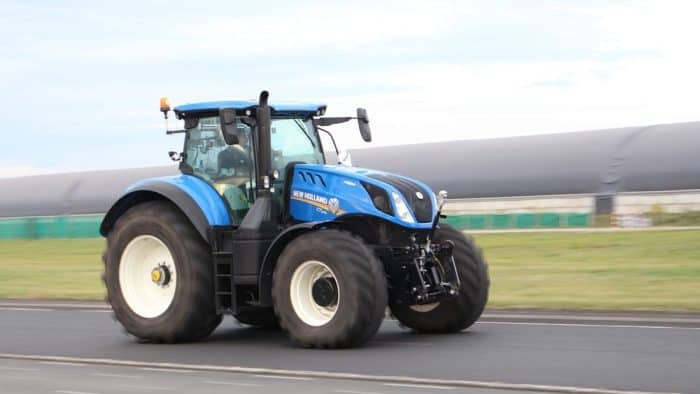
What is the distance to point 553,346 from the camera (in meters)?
10.0

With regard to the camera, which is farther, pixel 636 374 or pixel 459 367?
pixel 459 367

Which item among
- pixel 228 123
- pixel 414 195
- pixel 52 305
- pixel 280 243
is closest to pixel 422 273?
pixel 414 195

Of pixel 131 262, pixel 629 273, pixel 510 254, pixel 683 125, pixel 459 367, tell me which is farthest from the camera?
pixel 683 125

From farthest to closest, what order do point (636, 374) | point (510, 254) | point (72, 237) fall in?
point (72, 237) → point (510, 254) → point (636, 374)

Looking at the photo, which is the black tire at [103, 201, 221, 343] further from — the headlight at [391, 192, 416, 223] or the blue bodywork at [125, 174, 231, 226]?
the headlight at [391, 192, 416, 223]

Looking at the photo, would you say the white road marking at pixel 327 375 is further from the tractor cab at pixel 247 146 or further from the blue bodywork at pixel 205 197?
the tractor cab at pixel 247 146

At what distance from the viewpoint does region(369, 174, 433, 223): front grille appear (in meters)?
10.5

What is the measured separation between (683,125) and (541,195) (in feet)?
15.9

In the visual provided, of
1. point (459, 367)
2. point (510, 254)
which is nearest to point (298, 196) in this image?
point (459, 367)

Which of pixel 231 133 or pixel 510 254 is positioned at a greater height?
pixel 231 133

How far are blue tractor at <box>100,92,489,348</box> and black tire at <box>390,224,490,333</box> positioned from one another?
12 millimetres

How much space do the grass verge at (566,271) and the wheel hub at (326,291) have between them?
179 inches

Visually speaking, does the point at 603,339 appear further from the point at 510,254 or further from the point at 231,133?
the point at 510,254

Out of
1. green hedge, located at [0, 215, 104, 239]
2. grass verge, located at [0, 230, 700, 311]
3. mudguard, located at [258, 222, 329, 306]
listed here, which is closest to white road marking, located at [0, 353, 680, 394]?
mudguard, located at [258, 222, 329, 306]
